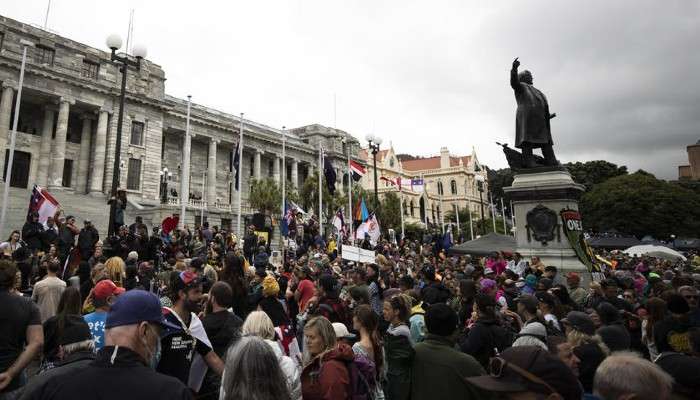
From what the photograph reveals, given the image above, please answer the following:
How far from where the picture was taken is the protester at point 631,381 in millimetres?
2039

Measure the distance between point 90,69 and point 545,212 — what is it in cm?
3934

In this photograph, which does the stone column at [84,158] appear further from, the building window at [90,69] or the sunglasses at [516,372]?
the sunglasses at [516,372]

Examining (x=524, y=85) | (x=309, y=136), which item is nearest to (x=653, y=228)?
(x=309, y=136)

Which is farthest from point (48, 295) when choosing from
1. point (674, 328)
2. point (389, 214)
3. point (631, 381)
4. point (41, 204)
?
point (389, 214)

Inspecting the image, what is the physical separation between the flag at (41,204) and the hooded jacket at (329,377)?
13275 mm

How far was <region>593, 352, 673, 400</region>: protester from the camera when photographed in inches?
80.3

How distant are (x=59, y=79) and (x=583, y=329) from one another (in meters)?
39.7

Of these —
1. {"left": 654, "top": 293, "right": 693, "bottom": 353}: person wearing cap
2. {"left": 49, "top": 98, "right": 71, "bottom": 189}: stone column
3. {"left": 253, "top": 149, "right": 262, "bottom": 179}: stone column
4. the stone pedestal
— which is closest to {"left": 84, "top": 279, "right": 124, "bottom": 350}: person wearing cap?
{"left": 654, "top": 293, "right": 693, "bottom": 353}: person wearing cap

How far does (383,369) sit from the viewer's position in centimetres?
463

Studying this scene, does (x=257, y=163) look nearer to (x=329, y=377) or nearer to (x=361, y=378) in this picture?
(x=361, y=378)

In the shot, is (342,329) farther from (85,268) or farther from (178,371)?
(85,268)

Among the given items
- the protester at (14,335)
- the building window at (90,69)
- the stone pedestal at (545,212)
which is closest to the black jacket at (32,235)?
the protester at (14,335)

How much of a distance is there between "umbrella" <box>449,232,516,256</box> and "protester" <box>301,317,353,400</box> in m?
14.7

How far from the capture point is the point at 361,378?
3.66m
